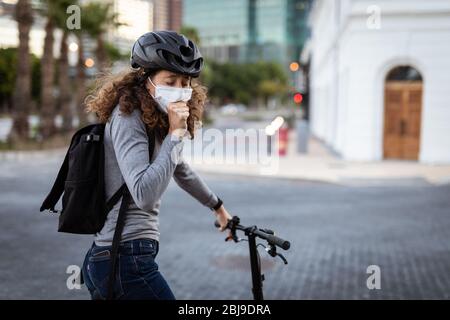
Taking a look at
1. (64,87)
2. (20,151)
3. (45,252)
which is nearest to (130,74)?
(45,252)

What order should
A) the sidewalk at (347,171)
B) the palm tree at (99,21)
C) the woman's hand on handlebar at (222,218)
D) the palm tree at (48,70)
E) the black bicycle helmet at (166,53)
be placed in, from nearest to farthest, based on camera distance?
the black bicycle helmet at (166,53), the woman's hand on handlebar at (222,218), the sidewalk at (347,171), the palm tree at (48,70), the palm tree at (99,21)

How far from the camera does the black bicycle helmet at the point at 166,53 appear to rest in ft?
8.76

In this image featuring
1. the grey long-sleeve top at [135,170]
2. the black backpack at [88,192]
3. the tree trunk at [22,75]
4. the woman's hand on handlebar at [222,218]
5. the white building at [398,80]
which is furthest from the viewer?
the tree trunk at [22,75]

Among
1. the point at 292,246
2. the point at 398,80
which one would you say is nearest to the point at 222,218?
the point at 292,246

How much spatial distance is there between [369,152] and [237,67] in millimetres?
86246

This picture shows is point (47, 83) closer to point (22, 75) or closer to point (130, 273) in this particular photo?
point (22, 75)

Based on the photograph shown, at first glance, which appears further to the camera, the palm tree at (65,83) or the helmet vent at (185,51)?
the palm tree at (65,83)

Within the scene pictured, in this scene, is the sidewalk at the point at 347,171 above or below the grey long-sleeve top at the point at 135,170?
below

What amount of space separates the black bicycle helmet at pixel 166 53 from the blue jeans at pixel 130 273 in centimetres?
74

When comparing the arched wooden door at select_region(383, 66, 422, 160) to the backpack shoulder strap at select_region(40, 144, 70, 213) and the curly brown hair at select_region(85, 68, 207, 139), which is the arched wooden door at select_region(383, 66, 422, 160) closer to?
the curly brown hair at select_region(85, 68, 207, 139)

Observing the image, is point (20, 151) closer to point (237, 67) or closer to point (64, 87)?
point (64, 87)

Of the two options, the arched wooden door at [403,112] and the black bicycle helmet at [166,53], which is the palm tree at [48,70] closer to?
the arched wooden door at [403,112]

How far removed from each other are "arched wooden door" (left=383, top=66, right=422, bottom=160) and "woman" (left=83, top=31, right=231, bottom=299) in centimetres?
1920

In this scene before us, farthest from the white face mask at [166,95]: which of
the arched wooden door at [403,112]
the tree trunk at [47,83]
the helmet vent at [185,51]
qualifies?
the tree trunk at [47,83]
